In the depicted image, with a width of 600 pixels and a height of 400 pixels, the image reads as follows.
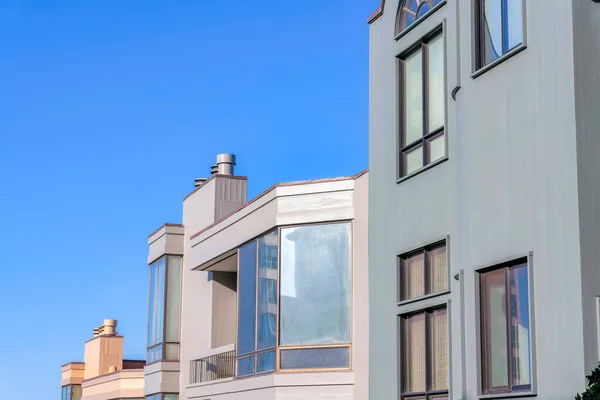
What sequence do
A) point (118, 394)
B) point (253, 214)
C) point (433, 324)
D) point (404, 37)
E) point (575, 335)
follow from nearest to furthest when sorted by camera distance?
point (575, 335)
point (433, 324)
point (404, 37)
point (253, 214)
point (118, 394)

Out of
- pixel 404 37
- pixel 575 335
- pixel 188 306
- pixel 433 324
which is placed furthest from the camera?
pixel 188 306

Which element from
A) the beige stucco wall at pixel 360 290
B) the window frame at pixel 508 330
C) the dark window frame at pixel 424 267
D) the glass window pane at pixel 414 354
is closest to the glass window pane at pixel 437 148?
the dark window frame at pixel 424 267

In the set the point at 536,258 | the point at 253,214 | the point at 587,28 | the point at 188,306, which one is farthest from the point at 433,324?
the point at 188,306

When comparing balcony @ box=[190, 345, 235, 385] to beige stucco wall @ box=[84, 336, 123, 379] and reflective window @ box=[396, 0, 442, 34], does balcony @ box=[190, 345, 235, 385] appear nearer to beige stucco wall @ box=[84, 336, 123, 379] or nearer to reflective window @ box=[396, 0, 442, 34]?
reflective window @ box=[396, 0, 442, 34]

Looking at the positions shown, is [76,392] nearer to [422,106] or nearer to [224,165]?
[224,165]

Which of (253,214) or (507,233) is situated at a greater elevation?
(253,214)

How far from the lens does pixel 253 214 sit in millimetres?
23516

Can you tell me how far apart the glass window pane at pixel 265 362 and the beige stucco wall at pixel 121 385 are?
47.3ft

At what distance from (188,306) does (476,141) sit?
17555mm

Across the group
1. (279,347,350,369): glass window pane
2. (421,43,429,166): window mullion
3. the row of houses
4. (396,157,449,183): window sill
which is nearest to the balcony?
the row of houses

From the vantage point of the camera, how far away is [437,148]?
1503 cm

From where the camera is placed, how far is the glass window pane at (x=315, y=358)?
2072 centimetres

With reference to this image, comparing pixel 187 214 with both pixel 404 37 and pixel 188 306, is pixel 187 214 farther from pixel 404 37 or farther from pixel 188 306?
pixel 404 37

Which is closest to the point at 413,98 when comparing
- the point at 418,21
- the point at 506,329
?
the point at 418,21
